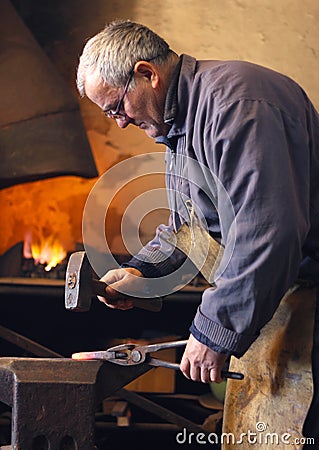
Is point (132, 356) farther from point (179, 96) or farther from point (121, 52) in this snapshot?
point (121, 52)

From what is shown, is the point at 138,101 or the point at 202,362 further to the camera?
the point at 138,101

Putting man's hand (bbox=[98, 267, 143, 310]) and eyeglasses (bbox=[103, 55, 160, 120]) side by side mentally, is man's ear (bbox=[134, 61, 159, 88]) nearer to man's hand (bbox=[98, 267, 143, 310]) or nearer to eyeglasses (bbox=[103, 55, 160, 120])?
eyeglasses (bbox=[103, 55, 160, 120])

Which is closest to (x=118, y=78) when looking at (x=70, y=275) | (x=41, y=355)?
(x=70, y=275)

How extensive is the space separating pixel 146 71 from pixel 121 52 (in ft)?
0.28

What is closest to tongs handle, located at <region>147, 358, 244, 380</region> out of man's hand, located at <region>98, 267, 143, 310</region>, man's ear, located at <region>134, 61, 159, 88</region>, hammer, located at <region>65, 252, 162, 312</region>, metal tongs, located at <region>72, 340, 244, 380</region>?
metal tongs, located at <region>72, 340, 244, 380</region>

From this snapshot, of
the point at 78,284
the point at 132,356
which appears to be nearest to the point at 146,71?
the point at 78,284

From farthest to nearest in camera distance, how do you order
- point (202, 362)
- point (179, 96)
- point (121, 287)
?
point (121, 287) → point (179, 96) → point (202, 362)

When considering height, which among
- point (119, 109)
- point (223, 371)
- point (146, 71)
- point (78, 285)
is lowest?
point (223, 371)

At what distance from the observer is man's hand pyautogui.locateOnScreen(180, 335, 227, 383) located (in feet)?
5.27

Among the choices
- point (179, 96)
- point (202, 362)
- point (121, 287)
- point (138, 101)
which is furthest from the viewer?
point (121, 287)

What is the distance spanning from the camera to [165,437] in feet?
11.1

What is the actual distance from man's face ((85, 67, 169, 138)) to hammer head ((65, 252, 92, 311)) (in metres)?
0.43

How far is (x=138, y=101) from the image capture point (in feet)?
6.06

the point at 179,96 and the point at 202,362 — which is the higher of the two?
the point at 179,96
